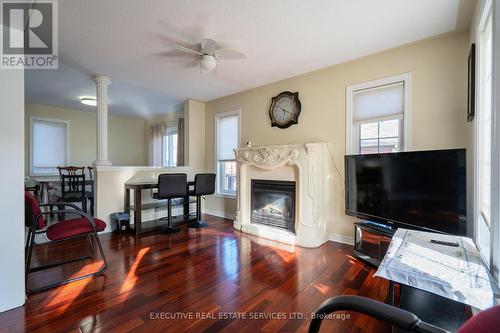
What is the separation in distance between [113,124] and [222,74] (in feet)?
15.3

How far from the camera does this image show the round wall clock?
3721 mm

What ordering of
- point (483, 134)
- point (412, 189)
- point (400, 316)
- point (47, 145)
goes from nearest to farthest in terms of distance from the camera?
point (400, 316)
point (483, 134)
point (412, 189)
point (47, 145)

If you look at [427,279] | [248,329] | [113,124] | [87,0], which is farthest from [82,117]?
[427,279]

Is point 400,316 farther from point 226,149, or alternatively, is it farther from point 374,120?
point 226,149

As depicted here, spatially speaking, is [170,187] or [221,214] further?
[221,214]

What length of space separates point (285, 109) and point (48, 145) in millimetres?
5772

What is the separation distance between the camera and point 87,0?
6.57 ft

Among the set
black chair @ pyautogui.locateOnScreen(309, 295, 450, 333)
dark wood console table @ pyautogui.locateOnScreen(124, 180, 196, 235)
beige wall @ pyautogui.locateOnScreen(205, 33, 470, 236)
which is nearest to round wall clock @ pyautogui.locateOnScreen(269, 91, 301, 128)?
beige wall @ pyautogui.locateOnScreen(205, 33, 470, 236)

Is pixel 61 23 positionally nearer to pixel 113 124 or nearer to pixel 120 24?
pixel 120 24

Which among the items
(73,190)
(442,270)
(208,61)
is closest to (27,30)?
(208,61)

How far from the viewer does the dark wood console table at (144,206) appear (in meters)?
3.72

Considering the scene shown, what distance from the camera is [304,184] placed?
3.27 metres

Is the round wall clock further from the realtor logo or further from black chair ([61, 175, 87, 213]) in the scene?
black chair ([61, 175, 87, 213])

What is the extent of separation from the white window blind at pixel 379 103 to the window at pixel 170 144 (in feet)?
15.9
